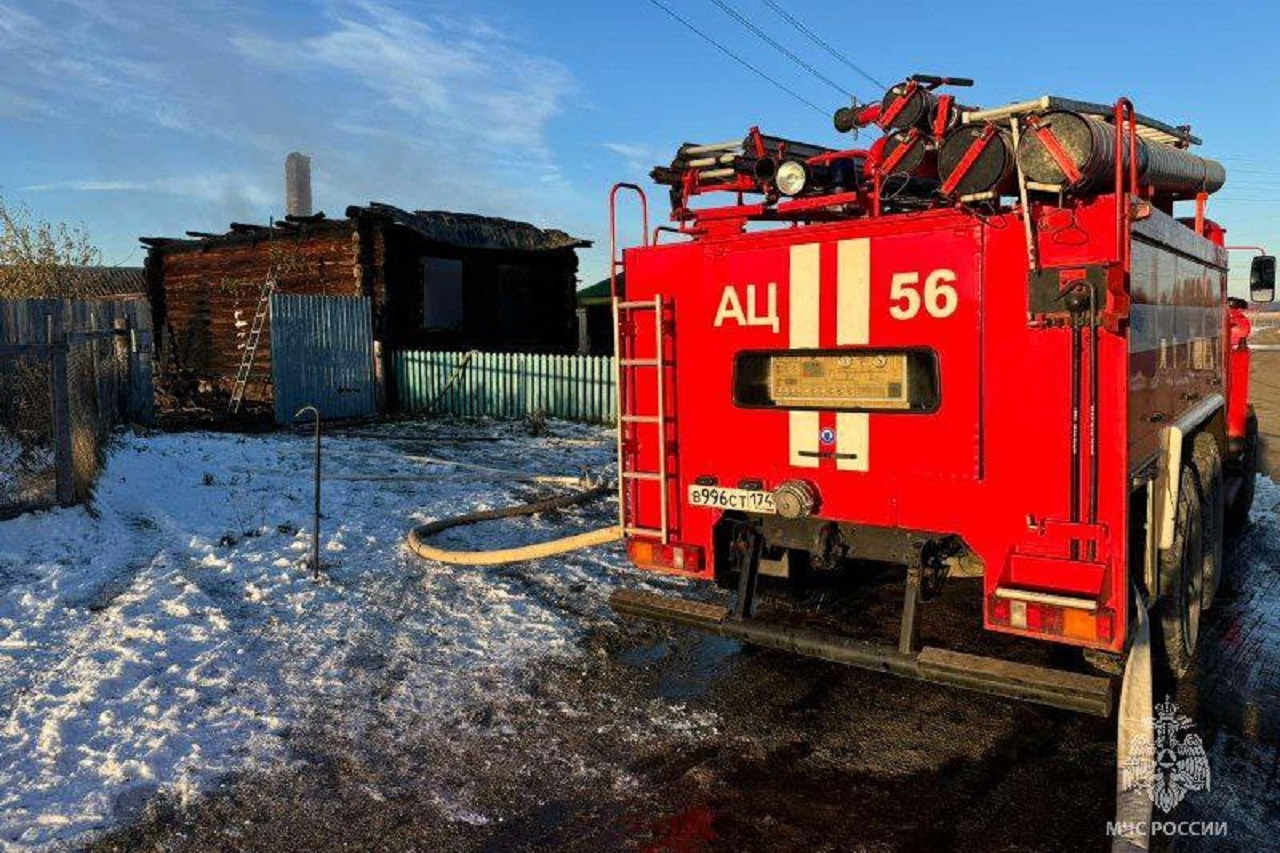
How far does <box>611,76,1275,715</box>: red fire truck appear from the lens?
3.92 meters

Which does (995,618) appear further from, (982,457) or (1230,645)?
(1230,645)

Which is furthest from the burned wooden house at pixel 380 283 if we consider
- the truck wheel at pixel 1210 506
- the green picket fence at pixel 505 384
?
the truck wheel at pixel 1210 506

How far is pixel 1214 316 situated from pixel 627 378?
4792 mm

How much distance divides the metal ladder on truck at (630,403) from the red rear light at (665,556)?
0.07 metres

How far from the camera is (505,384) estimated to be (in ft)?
60.1

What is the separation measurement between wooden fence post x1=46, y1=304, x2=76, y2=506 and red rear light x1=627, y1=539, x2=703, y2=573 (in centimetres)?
502

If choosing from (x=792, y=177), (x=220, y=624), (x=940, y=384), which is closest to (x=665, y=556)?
(x=940, y=384)

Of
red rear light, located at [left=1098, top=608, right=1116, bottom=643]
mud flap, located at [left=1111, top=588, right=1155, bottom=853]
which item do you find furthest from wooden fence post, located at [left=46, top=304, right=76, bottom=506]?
mud flap, located at [left=1111, top=588, right=1155, bottom=853]

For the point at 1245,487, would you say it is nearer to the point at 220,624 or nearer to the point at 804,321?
the point at 804,321

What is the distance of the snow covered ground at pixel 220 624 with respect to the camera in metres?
4.17

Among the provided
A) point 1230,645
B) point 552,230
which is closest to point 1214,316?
point 1230,645

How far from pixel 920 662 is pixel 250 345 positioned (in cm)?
1961

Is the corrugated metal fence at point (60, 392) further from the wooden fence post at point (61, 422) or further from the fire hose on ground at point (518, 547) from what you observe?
the fire hose on ground at point (518, 547)

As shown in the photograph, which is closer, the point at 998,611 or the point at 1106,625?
the point at 1106,625
